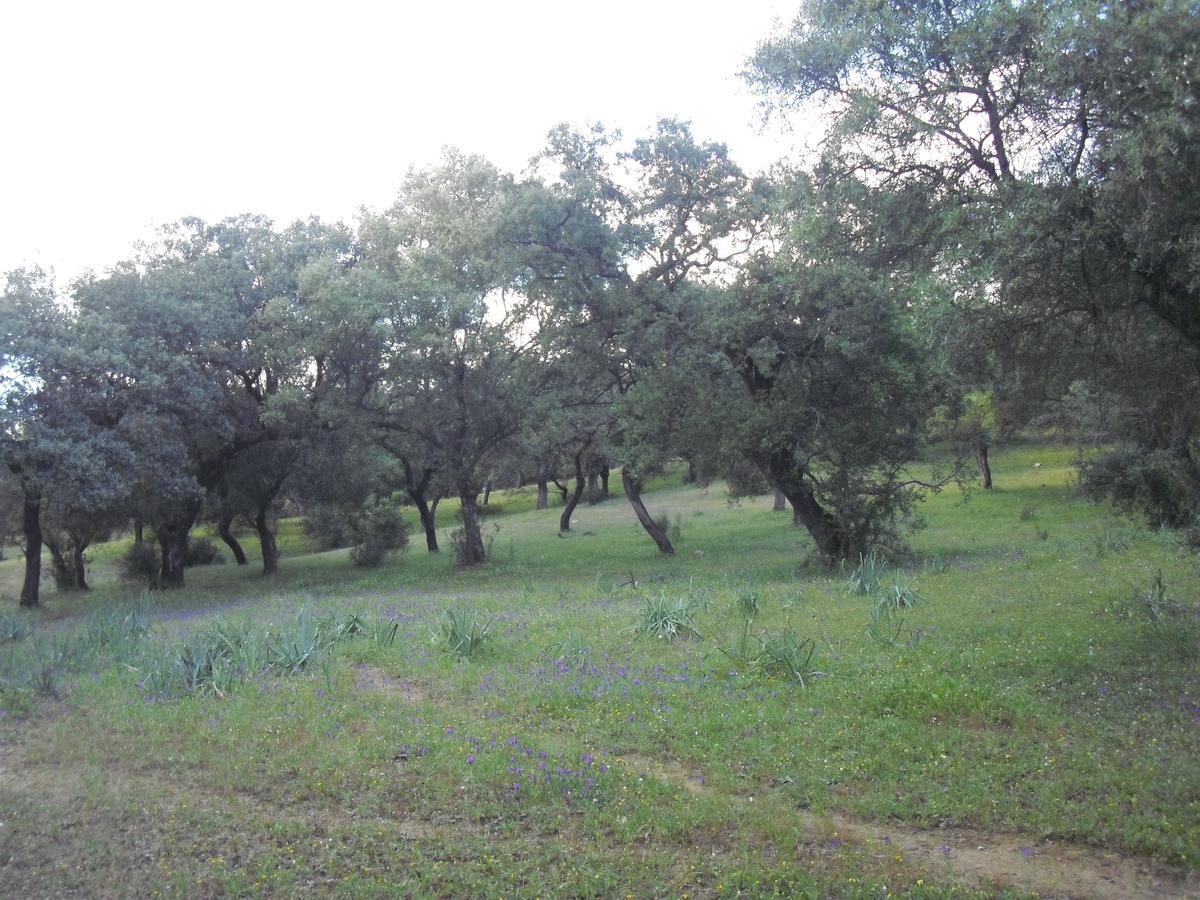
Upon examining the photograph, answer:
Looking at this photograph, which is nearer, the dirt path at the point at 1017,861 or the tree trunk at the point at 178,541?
the dirt path at the point at 1017,861

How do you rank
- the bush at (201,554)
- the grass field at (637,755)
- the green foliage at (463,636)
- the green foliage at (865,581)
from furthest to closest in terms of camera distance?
the bush at (201,554)
the green foliage at (865,581)
the green foliage at (463,636)
the grass field at (637,755)

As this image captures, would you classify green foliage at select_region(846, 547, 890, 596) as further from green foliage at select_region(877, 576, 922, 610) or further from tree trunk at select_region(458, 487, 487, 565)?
tree trunk at select_region(458, 487, 487, 565)

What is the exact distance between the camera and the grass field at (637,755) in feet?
16.9

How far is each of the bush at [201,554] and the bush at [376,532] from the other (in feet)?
38.2

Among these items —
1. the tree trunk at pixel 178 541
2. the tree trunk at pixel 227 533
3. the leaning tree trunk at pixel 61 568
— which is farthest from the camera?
the tree trunk at pixel 227 533

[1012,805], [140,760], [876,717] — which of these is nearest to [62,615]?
[140,760]

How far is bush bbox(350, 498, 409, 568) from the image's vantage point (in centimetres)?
3047

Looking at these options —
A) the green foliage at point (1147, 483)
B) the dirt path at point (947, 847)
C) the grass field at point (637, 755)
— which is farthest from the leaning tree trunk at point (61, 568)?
the green foliage at point (1147, 483)

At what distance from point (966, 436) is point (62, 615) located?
29.1 metres

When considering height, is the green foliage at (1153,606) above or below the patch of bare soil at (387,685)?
below

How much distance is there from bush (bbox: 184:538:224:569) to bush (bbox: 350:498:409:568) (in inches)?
458

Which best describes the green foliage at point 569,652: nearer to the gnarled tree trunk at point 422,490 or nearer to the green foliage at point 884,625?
the green foliage at point 884,625

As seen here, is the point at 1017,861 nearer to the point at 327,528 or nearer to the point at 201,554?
the point at 327,528

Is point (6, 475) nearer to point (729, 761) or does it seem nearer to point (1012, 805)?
point (729, 761)
